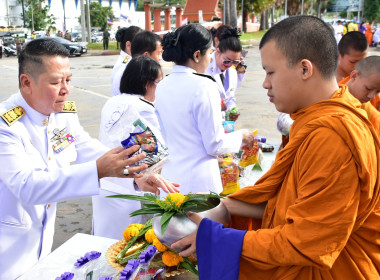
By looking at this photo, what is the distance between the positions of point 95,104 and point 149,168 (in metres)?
8.47

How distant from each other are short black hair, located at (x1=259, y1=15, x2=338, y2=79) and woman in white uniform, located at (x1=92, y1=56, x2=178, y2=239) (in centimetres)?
162

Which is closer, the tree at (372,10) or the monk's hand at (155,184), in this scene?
the monk's hand at (155,184)

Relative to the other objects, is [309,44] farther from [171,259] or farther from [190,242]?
[171,259]

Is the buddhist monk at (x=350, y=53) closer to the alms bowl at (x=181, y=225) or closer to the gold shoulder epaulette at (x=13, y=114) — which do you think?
the alms bowl at (x=181, y=225)

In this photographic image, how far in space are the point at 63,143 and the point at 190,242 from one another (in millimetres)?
1117

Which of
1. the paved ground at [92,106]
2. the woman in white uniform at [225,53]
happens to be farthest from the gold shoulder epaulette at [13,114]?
the woman in white uniform at [225,53]

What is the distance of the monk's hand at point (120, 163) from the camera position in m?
1.82

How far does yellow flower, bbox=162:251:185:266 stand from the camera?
1.79 meters

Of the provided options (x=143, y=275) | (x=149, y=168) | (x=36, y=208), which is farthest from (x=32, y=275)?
(x=149, y=168)

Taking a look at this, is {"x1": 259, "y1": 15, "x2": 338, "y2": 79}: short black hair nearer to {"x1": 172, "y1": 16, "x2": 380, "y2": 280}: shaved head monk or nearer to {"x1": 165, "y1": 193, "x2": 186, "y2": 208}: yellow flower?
{"x1": 172, "y1": 16, "x2": 380, "y2": 280}: shaved head monk

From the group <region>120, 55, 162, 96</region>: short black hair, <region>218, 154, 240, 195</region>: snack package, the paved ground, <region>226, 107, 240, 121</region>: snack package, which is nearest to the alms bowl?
<region>218, 154, 240, 195</region>: snack package

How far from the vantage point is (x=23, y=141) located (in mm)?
1982

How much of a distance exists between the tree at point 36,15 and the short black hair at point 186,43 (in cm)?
4855

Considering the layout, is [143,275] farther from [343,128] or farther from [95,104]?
[95,104]
